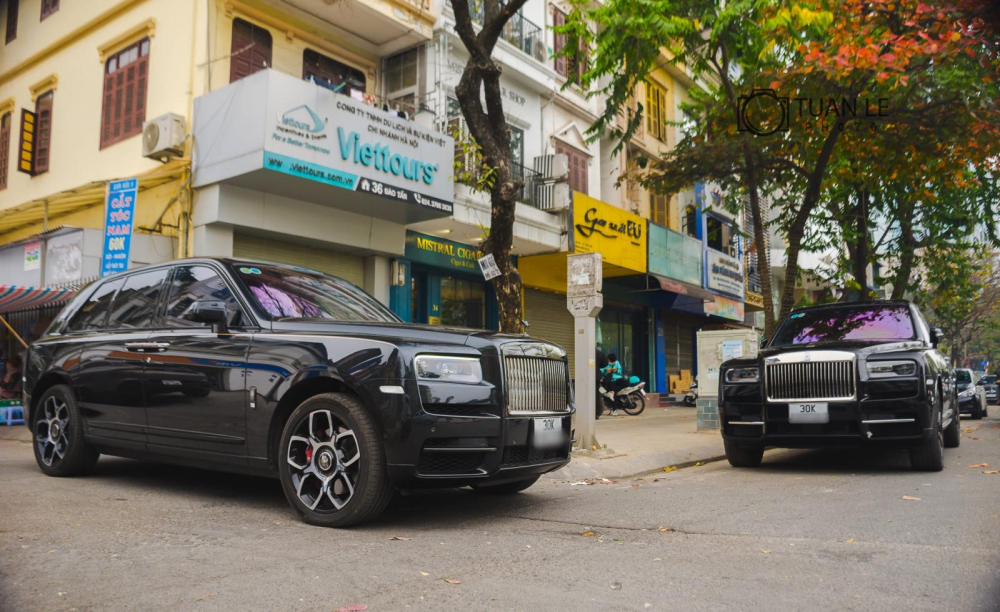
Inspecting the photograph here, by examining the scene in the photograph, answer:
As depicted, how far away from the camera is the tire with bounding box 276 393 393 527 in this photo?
187 inches

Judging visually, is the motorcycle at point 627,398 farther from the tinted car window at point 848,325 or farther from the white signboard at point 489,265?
the white signboard at point 489,265

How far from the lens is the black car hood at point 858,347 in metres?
7.82

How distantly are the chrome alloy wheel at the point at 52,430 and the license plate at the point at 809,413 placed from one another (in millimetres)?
6547

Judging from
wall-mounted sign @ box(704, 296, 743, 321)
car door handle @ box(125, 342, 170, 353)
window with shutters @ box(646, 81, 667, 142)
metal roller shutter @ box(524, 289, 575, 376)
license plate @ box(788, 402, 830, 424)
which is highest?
window with shutters @ box(646, 81, 667, 142)

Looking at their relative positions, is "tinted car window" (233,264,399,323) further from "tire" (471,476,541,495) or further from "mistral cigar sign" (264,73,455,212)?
"mistral cigar sign" (264,73,455,212)

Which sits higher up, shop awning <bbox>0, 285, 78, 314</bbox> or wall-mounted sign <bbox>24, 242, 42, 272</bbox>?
wall-mounted sign <bbox>24, 242, 42, 272</bbox>

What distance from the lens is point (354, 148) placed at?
12773mm

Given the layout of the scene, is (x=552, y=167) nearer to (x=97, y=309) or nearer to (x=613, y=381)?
(x=613, y=381)

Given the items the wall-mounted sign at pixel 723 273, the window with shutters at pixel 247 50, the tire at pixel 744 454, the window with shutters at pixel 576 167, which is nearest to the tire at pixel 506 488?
the tire at pixel 744 454

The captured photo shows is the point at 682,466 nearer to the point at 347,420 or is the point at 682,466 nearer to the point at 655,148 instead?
the point at 347,420

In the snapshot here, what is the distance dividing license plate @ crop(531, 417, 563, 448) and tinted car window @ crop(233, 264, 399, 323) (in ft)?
4.90

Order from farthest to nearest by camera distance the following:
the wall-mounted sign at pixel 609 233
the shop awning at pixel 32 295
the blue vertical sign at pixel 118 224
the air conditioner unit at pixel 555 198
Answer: the wall-mounted sign at pixel 609 233 < the air conditioner unit at pixel 555 198 < the shop awning at pixel 32 295 < the blue vertical sign at pixel 118 224

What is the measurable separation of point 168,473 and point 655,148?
68.5 ft

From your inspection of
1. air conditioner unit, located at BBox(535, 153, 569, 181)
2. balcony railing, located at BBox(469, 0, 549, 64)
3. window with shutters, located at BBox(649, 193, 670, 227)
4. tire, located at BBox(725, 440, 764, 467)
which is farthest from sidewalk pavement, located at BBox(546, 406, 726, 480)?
window with shutters, located at BBox(649, 193, 670, 227)
